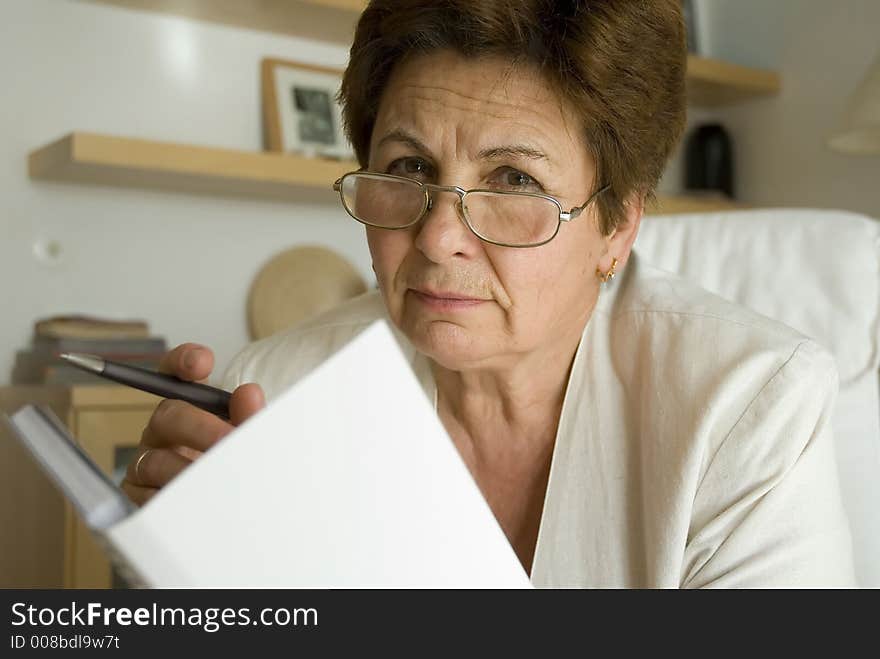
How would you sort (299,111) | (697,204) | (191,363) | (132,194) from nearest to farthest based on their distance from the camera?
(191,363)
(132,194)
(299,111)
(697,204)

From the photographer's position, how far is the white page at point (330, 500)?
1.66 ft

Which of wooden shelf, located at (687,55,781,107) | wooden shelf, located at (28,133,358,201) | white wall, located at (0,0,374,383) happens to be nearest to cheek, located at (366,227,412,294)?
wooden shelf, located at (28,133,358,201)

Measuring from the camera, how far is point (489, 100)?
108cm

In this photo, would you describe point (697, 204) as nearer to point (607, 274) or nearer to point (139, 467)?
point (607, 274)

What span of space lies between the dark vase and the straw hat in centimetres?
143

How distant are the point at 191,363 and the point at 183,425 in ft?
0.17

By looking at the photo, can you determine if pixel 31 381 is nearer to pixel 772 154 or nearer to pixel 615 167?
pixel 615 167

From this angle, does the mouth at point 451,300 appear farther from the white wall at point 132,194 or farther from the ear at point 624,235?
the white wall at point 132,194

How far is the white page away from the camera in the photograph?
51 centimetres

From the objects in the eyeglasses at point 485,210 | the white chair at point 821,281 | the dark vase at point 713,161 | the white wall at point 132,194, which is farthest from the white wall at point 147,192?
the eyeglasses at point 485,210

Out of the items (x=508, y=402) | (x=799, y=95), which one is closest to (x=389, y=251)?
(x=508, y=402)

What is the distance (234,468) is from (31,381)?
2126 millimetres

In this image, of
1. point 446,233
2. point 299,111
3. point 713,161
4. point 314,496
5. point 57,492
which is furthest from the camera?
point 713,161
